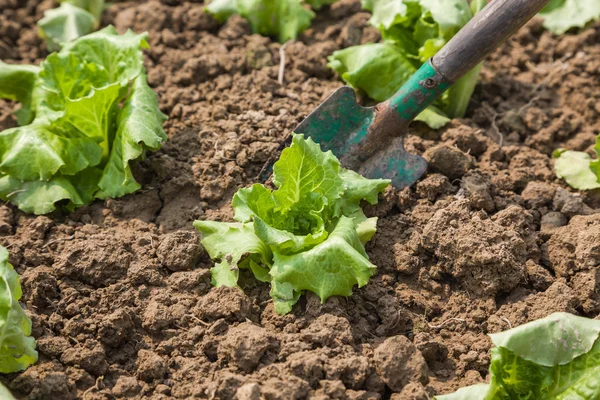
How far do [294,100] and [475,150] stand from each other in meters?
0.92

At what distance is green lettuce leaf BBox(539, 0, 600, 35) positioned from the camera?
411 cm

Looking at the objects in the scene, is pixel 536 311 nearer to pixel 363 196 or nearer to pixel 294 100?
pixel 363 196

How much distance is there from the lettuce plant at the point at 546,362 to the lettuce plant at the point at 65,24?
2905 mm

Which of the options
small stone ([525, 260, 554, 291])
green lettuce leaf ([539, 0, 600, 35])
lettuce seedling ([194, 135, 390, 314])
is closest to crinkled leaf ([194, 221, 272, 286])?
lettuce seedling ([194, 135, 390, 314])

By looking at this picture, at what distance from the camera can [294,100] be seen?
3799 mm

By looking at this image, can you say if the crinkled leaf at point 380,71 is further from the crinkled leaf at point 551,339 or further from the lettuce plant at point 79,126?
the crinkled leaf at point 551,339

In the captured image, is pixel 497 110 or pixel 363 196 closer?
pixel 363 196

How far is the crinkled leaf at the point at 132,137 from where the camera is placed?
10.5 ft

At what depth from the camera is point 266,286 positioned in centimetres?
299

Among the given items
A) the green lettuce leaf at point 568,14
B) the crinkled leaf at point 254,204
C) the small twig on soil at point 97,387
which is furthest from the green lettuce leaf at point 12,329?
the green lettuce leaf at point 568,14

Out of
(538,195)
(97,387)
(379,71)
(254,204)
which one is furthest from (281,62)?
(97,387)

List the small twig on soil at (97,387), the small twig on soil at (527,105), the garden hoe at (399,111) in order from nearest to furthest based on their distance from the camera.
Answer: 1. the small twig on soil at (97,387)
2. the garden hoe at (399,111)
3. the small twig on soil at (527,105)

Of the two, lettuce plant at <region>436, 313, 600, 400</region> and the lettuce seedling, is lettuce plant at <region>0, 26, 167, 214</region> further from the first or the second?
lettuce plant at <region>436, 313, 600, 400</region>

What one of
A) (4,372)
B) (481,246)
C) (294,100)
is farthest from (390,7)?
(4,372)
